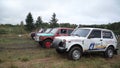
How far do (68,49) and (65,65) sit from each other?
46.9 inches

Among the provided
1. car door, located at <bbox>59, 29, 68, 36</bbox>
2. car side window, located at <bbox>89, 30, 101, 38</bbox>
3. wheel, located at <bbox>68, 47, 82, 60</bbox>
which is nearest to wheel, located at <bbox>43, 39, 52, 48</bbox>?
car door, located at <bbox>59, 29, 68, 36</bbox>

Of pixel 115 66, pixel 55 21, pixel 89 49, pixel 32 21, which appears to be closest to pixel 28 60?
pixel 89 49

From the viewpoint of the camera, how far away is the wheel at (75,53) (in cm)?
967

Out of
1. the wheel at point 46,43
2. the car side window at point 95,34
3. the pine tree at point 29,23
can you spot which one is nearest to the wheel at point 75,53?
the car side window at point 95,34

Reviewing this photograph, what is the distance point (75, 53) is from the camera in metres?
9.84

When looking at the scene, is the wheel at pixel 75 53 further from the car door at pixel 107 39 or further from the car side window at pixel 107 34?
the car side window at pixel 107 34

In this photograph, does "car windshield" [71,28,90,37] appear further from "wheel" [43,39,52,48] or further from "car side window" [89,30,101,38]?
"wheel" [43,39,52,48]

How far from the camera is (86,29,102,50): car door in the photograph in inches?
408

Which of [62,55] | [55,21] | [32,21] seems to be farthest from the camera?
[55,21]

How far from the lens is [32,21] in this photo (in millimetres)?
55406

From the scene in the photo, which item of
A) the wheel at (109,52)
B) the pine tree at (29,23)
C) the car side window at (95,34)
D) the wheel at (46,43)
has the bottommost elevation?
the wheel at (109,52)

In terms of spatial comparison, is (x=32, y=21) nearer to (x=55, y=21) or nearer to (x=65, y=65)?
(x=55, y=21)

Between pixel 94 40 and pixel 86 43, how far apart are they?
683 millimetres

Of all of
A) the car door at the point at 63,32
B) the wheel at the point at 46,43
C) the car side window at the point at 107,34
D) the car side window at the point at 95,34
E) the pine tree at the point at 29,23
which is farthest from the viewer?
the pine tree at the point at 29,23
